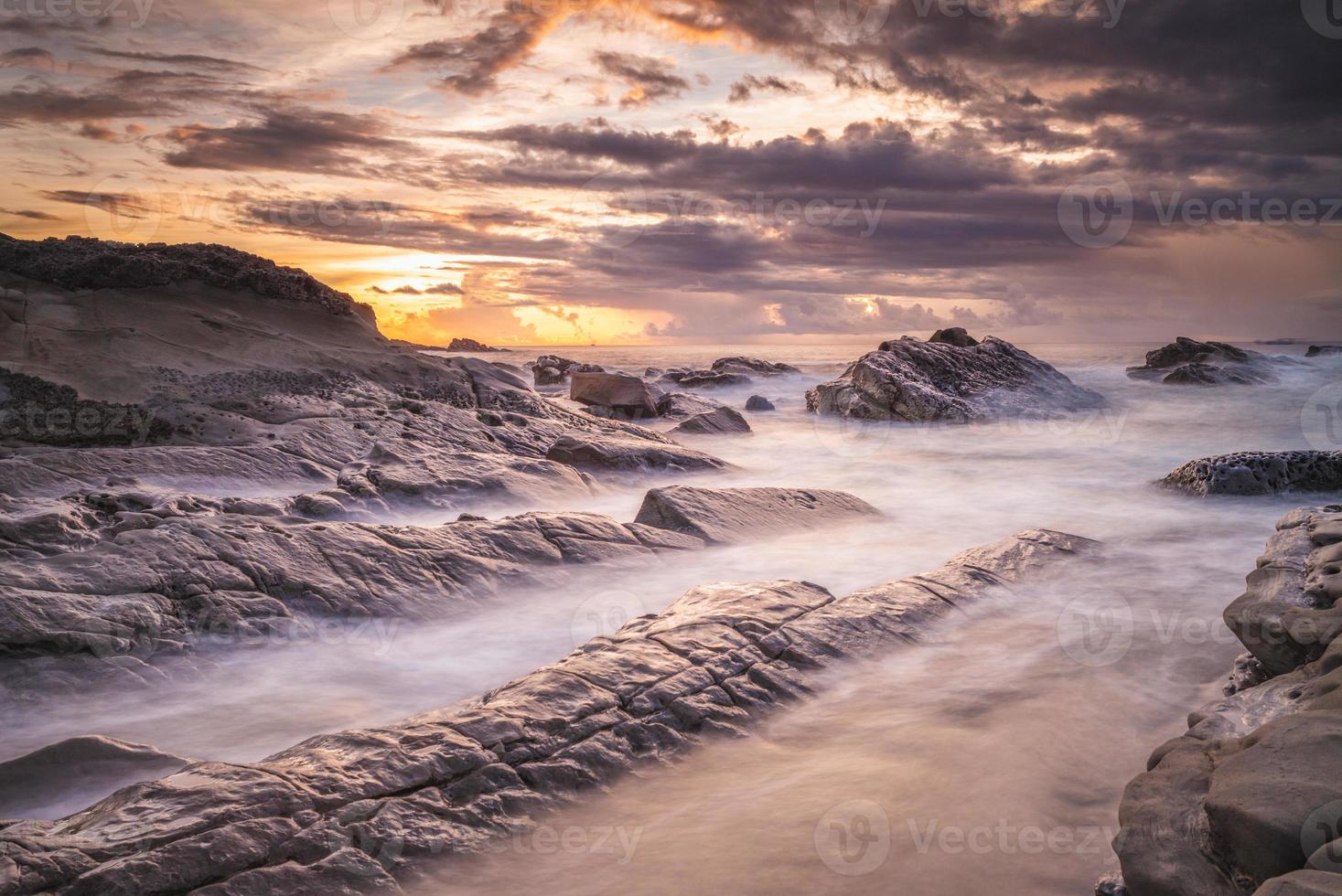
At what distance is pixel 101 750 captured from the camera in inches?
128

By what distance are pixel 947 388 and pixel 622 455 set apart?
10.0 m

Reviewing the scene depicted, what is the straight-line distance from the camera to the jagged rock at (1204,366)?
75.9 ft

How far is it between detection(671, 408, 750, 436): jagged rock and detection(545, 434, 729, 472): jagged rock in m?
3.28

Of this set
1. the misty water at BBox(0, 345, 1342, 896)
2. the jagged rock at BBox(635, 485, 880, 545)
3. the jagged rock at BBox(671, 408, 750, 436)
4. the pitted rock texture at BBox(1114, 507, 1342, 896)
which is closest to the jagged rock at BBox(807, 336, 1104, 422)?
the jagged rock at BBox(671, 408, 750, 436)

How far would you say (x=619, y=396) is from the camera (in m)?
16.8

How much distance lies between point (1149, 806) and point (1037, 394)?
17809mm

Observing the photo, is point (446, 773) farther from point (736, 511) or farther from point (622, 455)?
point (622, 455)

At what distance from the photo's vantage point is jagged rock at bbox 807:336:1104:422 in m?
16.9

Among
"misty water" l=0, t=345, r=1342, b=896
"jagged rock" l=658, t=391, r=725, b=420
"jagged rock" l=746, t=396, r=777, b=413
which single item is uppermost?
"jagged rock" l=658, t=391, r=725, b=420

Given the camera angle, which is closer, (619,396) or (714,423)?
(714,423)

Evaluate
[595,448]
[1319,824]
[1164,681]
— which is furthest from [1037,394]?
[1319,824]

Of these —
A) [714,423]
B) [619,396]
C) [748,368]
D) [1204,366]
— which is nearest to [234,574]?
[714,423]

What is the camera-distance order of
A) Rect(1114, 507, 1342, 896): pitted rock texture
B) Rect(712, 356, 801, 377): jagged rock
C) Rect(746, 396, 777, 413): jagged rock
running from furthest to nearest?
Rect(712, 356, 801, 377): jagged rock
Rect(746, 396, 777, 413): jagged rock
Rect(1114, 507, 1342, 896): pitted rock texture

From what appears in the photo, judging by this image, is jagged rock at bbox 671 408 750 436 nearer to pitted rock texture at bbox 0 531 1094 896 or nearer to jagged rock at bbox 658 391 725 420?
jagged rock at bbox 658 391 725 420
